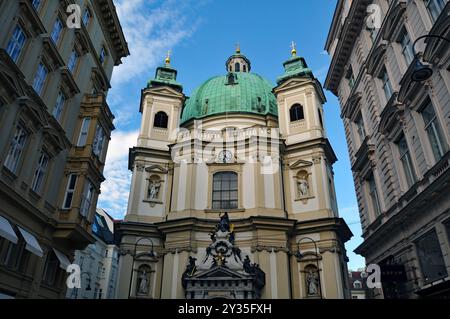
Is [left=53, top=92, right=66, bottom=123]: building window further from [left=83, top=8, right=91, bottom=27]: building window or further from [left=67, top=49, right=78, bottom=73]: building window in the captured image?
[left=83, top=8, right=91, bottom=27]: building window

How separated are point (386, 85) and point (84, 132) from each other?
1614 centimetres

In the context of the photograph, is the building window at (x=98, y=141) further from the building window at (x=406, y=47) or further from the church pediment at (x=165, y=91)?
the church pediment at (x=165, y=91)

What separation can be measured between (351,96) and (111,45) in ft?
55.4

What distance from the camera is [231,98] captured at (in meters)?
40.6

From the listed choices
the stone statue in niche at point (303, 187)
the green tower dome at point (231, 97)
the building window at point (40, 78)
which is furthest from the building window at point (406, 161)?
the green tower dome at point (231, 97)

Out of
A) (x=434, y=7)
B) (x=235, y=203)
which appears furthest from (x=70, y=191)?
(x=434, y=7)

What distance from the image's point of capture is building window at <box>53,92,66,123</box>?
691 inches

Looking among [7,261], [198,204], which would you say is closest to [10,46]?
[7,261]

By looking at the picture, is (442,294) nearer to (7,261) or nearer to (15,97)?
(7,261)

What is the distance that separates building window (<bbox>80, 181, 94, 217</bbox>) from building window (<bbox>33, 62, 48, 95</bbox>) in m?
5.25

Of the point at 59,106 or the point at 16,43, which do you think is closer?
the point at 16,43

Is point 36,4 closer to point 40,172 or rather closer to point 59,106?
point 59,106

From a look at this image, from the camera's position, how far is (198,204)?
31359 mm

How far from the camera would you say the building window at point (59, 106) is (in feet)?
57.6
